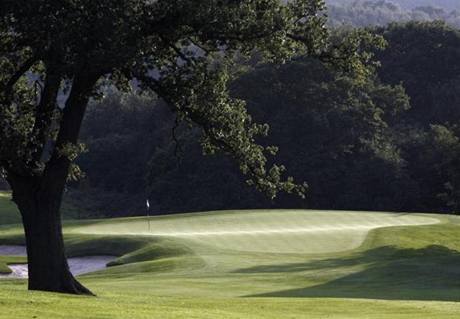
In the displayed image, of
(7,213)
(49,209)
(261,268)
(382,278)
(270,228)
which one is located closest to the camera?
(49,209)

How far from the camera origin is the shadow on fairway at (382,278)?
2992 cm

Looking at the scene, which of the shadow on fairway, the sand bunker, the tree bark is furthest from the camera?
the sand bunker

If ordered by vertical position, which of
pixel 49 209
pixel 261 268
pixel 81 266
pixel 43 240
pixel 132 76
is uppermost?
pixel 132 76

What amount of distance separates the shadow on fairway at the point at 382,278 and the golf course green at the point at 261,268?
4 centimetres

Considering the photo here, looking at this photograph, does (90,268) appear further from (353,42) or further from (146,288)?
(353,42)

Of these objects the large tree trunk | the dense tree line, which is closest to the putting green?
the dense tree line

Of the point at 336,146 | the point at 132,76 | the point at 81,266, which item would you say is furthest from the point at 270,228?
the point at 336,146

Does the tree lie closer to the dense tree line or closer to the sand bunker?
the sand bunker

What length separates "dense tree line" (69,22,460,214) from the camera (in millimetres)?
84312

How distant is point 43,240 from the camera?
966 inches

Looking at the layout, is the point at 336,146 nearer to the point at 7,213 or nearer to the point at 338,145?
the point at 338,145

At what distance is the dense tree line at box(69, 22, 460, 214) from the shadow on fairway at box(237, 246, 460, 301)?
38474 millimetres

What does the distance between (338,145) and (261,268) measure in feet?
163

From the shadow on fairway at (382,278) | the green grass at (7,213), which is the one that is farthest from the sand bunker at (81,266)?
the green grass at (7,213)
